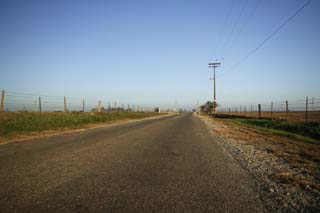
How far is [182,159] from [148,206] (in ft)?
8.60

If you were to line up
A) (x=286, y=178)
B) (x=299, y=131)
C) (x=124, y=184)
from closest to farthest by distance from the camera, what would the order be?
(x=124, y=184)
(x=286, y=178)
(x=299, y=131)

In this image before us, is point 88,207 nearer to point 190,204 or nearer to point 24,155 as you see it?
point 190,204

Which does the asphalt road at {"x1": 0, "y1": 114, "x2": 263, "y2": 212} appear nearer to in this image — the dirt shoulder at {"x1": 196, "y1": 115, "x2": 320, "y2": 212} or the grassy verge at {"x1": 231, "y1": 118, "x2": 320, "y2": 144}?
the dirt shoulder at {"x1": 196, "y1": 115, "x2": 320, "y2": 212}

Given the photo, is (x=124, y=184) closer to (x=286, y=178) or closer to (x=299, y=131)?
(x=286, y=178)

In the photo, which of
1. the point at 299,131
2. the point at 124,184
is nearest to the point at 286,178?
the point at 124,184

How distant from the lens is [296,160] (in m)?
5.01

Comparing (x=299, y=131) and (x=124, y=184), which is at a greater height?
(x=124, y=184)

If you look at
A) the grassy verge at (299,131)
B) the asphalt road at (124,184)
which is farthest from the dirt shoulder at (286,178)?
the grassy verge at (299,131)

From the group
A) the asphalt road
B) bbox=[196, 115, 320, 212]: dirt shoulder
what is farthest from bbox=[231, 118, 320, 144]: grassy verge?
the asphalt road

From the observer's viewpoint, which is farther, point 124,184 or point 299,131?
point 299,131

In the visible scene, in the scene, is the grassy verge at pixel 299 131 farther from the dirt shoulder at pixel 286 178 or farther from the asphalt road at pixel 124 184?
the asphalt road at pixel 124 184

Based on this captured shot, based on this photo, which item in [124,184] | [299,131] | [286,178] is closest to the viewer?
[124,184]

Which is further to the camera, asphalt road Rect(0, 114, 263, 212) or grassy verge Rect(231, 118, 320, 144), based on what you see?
grassy verge Rect(231, 118, 320, 144)

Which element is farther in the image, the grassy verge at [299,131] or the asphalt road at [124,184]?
the grassy verge at [299,131]
